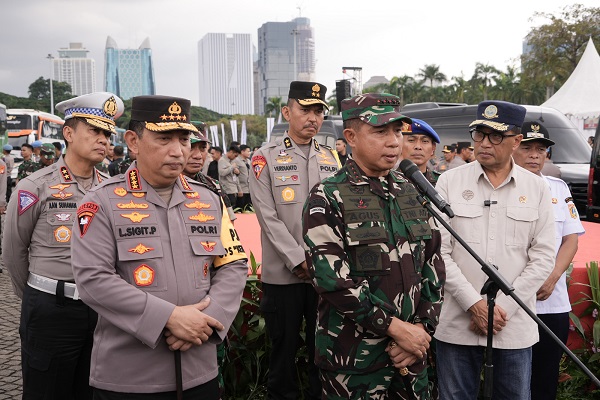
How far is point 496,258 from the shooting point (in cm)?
302

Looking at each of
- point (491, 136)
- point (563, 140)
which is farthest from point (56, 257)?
point (563, 140)

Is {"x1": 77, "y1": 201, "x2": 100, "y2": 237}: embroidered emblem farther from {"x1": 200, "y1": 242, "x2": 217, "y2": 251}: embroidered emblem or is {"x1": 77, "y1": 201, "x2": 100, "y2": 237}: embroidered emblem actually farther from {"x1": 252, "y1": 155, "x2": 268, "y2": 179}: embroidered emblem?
{"x1": 252, "y1": 155, "x2": 268, "y2": 179}: embroidered emblem

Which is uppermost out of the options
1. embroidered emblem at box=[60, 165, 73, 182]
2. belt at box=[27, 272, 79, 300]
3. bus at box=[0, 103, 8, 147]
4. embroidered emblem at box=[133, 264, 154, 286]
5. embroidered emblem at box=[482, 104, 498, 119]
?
bus at box=[0, 103, 8, 147]

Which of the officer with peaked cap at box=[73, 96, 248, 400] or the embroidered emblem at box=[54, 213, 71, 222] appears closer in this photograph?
the officer with peaked cap at box=[73, 96, 248, 400]

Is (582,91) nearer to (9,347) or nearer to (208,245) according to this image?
(9,347)

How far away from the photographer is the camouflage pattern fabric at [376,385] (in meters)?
2.45

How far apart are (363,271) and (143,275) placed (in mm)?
946

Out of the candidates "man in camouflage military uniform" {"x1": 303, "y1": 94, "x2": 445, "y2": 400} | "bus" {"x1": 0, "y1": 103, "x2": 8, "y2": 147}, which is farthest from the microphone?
"bus" {"x1": 0, "y1": 103, "x2": 8, "y2": 147}

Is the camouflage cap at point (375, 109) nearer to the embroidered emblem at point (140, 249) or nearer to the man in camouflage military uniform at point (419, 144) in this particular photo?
the embroidered emblem at point (140, 249)

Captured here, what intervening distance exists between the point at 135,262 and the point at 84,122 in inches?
57.2

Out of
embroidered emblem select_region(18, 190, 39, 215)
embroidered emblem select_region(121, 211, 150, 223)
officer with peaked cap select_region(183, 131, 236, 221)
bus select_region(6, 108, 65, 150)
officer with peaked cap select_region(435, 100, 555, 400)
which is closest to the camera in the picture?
embroidered emblem select_region(121, 211, 150, 223)

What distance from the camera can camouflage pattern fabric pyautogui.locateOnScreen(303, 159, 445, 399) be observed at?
7.93 ft

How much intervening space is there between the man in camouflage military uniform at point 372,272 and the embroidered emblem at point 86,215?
2.99 ft

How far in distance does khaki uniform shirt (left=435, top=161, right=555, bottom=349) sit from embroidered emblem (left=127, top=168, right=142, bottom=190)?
169 centimetres
